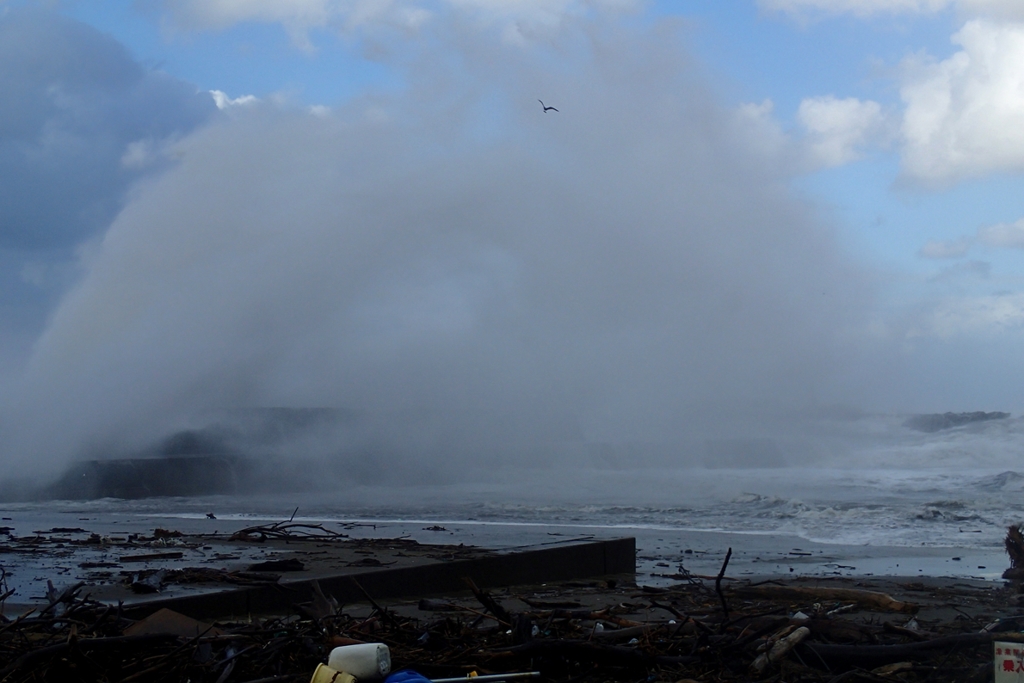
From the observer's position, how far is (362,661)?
324cm

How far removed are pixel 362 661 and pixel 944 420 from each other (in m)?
39.8

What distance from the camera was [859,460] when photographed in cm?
2830

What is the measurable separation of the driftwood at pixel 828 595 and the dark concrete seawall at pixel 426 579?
70.4 inches

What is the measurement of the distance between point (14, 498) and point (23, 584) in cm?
1351

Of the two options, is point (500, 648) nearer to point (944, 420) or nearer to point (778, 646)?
point (778, 646)

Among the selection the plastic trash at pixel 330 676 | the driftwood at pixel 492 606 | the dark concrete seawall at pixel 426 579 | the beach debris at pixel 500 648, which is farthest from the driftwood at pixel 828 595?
the plastic trash at pixel 330 676

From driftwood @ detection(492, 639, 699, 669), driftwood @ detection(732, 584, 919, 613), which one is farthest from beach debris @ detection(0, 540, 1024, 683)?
driftwood @ detection(732, 584, 919, 613)

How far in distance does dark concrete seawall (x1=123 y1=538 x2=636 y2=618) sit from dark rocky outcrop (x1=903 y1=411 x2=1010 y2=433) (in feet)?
105

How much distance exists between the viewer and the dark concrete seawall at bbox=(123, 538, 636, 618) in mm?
5031

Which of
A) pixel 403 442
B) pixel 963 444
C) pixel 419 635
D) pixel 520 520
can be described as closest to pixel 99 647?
pixel 419 635

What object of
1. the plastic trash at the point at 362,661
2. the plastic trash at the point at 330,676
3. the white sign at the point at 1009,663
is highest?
the white sign at the point at 1009,663

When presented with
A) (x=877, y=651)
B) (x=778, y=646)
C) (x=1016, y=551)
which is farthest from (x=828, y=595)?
(x=1016, y=551)

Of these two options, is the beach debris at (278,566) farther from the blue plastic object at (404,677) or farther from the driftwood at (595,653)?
the blue plastic object at (404,677)

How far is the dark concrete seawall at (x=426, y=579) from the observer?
5031mm
